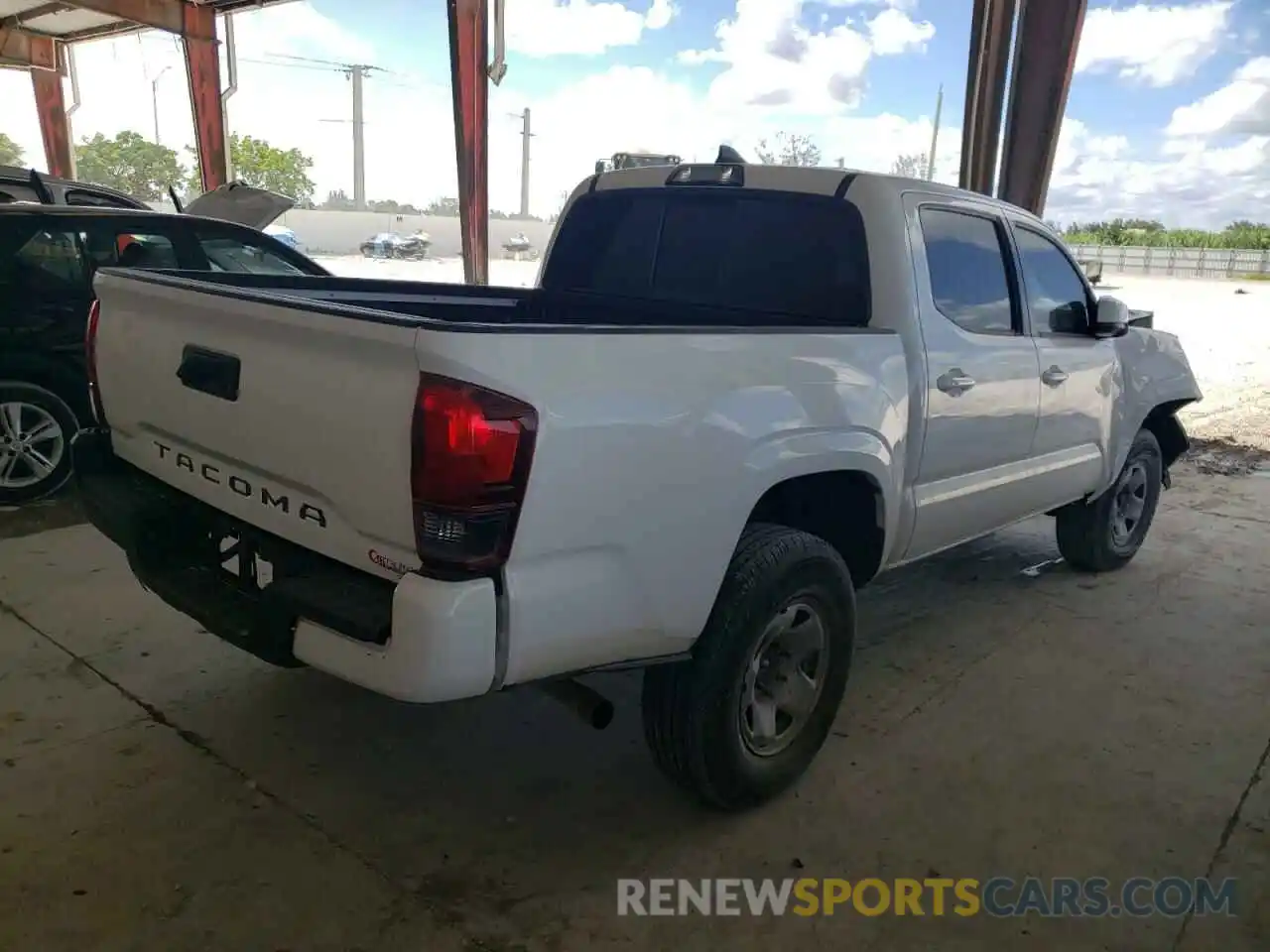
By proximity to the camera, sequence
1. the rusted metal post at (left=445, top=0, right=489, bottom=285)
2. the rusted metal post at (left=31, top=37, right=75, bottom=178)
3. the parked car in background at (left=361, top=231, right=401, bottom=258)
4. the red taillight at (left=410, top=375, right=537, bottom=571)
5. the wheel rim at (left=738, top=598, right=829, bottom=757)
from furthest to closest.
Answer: the parked car in background at (left=361, top=231, right=401, bottom=258) → the rusted metal post at (left=31, top=37, right=75, bottom=178) → the rusted metal post at (left=445, top=0, right=489, bottom=285) → the wheel rim at (left=738, top=598, right=829, bottom=757) → the red taillight at (left=410, top=375, right=537, bottom=571)

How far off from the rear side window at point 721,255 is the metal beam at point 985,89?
6.20 meters

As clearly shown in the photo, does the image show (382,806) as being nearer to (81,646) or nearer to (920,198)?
(81,646)

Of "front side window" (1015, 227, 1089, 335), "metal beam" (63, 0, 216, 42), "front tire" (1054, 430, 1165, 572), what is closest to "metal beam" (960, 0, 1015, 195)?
"front tire" (1054, 430, 1165, 572)

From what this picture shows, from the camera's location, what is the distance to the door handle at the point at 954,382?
3260 millimetres

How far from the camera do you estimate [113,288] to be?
2.86 meters

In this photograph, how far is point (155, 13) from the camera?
634 inches

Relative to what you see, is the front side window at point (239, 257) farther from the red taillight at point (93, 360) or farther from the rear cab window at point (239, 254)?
the red taillight at point (93, 360)

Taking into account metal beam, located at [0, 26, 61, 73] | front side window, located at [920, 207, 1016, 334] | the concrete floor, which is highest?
metal beam, located at [0, 26, 61, 73]

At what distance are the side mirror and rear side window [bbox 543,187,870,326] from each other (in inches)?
65.6

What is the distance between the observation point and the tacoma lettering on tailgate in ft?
7.36

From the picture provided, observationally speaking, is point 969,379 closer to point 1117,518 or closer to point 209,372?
point 1117,518

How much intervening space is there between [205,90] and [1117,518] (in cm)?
1686

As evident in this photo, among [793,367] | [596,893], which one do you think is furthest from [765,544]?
[596,893]

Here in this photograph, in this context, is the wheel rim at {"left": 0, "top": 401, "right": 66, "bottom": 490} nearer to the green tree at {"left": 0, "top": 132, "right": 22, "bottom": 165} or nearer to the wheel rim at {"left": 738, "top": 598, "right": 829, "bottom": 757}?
the wheel rim at {"left": 738, "top": 598, "right": 829, "bottom": 757}
